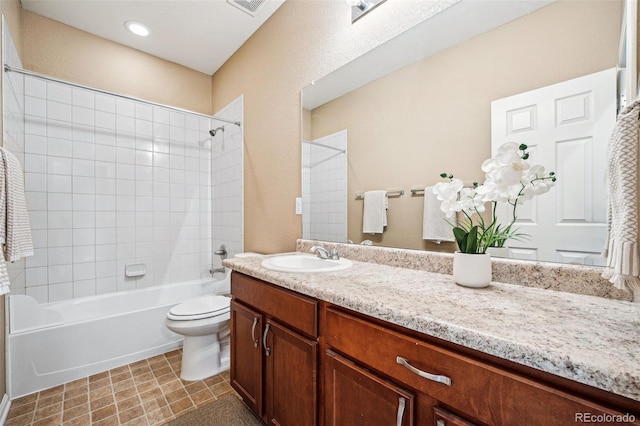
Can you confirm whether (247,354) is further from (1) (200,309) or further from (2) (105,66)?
(2) (105,66)

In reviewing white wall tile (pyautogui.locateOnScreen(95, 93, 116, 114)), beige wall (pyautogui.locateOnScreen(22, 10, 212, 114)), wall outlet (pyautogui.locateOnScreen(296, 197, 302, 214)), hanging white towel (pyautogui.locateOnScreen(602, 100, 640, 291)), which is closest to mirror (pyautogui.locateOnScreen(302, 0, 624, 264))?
wall outlet (pyautogui.locateOnScreen(296, 197, 302, 214))

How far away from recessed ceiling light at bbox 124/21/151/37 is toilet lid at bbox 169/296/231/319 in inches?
89.5

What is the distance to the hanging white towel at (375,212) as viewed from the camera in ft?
4.63

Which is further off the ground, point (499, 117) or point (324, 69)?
point (324, 69)

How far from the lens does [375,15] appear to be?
4.69 ft

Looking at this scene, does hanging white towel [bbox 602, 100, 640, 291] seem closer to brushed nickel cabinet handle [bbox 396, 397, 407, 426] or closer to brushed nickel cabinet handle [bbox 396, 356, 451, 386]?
brushed nickel cabinet handle [bbox 396, 356, 451, 386]

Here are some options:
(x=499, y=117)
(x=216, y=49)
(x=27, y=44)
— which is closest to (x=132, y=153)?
(x=27, y=44)

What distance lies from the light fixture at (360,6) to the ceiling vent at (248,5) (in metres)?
Answer: 0.85

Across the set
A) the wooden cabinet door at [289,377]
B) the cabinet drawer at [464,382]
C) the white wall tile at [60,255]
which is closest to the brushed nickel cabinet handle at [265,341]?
the wooden cabinet door at [289,377]

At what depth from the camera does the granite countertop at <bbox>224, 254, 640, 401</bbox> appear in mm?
451

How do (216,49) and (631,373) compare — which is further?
(216,49)

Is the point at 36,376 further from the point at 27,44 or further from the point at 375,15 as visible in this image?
the point at 375,15

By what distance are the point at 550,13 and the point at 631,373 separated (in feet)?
3.60

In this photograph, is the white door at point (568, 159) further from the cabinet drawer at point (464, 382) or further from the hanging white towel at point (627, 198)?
the cabinet drawer at point (464, 382)
